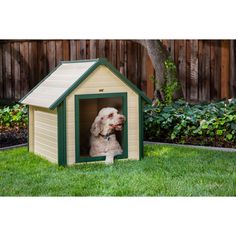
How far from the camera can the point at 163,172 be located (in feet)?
18.3

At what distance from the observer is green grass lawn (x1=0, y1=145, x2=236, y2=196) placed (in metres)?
5.19

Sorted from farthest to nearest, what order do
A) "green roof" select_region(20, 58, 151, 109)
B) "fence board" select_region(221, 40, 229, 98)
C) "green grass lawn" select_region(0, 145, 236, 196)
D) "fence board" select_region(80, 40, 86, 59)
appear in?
"fence board" select_region(221, 40, 229, 98) < "green roof" select_region(20, 58, 151, 109) < "fence board" select_region(80, 40, 86, 59) < "green grass lawn" select_region(0, 145, 236, 196)

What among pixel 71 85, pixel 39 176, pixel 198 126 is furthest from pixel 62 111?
pixel 198 126

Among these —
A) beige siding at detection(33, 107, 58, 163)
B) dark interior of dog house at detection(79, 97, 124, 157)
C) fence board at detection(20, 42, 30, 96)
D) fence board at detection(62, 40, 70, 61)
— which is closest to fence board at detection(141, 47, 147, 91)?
dark interior of dog house at detection(79, 97, 124, 157)

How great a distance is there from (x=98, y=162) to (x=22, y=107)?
719 mm

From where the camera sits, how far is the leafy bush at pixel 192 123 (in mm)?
6121

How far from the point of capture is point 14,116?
598 cm

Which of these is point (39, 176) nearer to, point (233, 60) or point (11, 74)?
point (11, 74)

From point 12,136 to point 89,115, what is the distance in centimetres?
59

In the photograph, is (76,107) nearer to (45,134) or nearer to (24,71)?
(45,134)

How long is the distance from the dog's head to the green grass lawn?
25 cm

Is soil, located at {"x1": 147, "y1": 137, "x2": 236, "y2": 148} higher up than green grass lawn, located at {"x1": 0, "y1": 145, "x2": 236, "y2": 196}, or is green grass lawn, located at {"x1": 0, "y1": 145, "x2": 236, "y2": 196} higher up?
soil, located at {"x1": 147, "y1": 137, "x2": 236, "y2": 148}

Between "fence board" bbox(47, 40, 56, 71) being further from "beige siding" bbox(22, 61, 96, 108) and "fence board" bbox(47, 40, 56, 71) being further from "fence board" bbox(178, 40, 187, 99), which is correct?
"fence board" bbox(178, 40, 187, 99)

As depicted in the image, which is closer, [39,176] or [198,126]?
[39,176]
